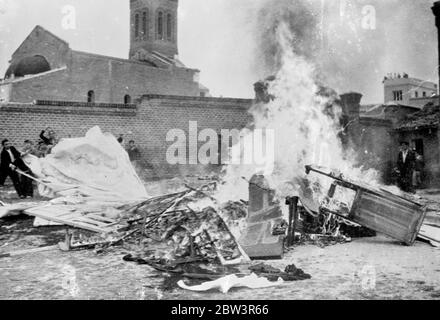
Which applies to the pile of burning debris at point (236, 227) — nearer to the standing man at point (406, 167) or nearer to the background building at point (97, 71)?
the standing man at point (406, 167)

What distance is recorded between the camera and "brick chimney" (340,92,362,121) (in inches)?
751

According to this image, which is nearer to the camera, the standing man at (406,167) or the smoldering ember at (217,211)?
the smoldering ember at (217,211)

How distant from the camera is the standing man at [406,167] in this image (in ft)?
43.6

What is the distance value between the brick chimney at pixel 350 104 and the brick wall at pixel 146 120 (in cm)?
476

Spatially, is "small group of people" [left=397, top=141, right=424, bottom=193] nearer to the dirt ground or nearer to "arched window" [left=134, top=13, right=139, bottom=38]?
the dirt ground

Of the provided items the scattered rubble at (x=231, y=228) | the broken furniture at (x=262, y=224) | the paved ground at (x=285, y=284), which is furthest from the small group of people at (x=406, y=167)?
the broken furniture at (x=262, y=224)

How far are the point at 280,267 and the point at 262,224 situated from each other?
1466 mm

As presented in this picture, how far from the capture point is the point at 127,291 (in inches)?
192

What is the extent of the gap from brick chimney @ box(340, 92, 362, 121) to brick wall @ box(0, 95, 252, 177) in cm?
476

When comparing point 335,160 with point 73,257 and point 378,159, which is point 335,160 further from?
point 378,159

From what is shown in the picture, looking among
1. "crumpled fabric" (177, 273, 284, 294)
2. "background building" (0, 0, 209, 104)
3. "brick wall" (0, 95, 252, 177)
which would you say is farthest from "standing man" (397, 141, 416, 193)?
"background building" (0, 0, 209, 104)

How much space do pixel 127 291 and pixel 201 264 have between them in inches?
52.3
